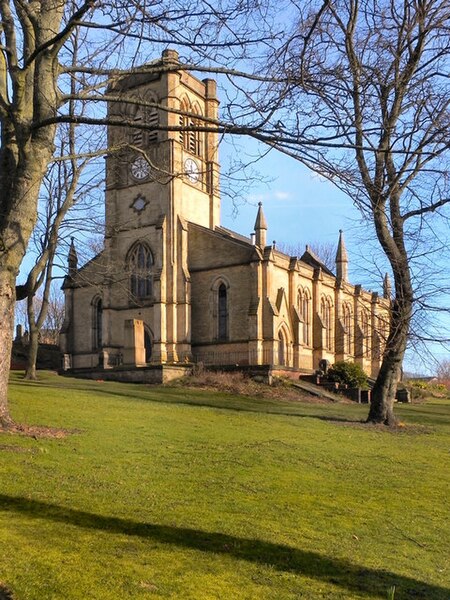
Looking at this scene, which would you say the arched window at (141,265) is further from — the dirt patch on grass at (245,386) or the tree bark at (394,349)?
the tree bark at (394,349)

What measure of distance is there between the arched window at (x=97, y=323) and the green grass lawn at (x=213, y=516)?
3152 cm

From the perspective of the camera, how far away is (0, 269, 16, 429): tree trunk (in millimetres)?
9367

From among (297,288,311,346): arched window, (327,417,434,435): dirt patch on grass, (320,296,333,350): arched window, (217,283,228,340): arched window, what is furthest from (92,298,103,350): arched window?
(327,417,434,435): dirt patch on grass

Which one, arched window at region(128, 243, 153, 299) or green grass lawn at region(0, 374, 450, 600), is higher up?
arched window at region(128, 243, 153, 299)

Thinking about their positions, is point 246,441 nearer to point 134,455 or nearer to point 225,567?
point 134,455

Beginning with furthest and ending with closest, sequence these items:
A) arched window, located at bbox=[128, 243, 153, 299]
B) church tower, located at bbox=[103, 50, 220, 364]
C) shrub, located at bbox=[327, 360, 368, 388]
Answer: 1. arched window, located at bbox=[128, 243, 153, 299]
2. church tower, located at bbox=[103, 50, 220, 364]
3. shrub, located at bbox=[327, 360, 368, 388]

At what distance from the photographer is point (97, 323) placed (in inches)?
1742

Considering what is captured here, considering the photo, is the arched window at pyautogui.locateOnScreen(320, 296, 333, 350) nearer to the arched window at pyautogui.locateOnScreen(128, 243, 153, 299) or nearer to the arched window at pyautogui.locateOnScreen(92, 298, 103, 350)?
the arched window at pyautogui.locateOnScreen(128, 243, 153, 299)

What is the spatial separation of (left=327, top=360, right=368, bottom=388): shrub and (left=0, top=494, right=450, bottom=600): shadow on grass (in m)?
27.9

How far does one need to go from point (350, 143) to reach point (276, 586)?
405cm

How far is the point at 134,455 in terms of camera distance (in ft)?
29.9

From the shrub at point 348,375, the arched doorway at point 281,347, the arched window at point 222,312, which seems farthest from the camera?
the arched doorway at point 281,347

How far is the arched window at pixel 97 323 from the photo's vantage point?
43.7 meters

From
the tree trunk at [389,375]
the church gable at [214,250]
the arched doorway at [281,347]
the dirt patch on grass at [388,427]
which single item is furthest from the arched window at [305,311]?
the tree trunk at [389,375]
